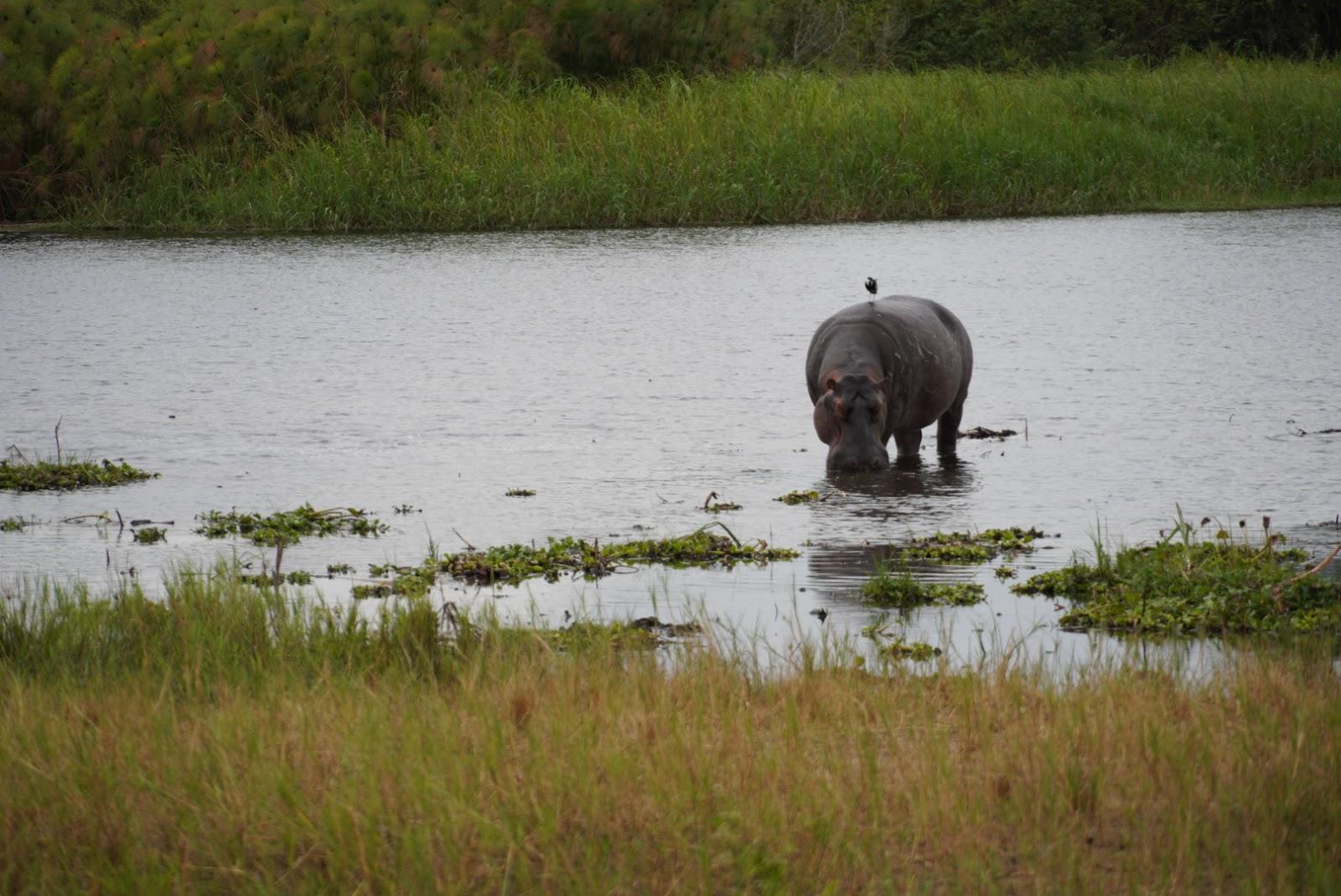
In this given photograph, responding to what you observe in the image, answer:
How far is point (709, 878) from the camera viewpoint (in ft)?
11.3

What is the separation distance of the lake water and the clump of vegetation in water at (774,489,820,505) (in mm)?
72

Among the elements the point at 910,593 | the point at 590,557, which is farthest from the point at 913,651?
the point at 590,557

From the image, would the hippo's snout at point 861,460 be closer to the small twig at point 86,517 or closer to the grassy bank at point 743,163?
the small twig at point 86,517

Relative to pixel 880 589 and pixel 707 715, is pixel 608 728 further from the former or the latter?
pixel 880 589

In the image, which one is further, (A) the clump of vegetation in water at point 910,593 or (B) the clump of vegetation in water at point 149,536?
(B) the clump of vegetation in water at point 149,536

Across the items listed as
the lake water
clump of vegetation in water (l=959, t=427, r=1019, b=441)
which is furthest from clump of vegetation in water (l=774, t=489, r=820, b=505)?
clump of vegetation in water (l=959, t=427, r=1019, b=441)

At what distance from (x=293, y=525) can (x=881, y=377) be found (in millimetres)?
2836

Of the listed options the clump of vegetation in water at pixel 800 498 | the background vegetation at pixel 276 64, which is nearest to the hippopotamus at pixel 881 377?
the clump of vegetation in water at pixel 800 498

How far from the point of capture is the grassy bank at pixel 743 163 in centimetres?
2186

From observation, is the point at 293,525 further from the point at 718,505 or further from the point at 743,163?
the point at 743,163

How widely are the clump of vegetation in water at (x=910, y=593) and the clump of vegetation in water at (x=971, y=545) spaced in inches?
17.1

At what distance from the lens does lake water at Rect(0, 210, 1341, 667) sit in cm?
716

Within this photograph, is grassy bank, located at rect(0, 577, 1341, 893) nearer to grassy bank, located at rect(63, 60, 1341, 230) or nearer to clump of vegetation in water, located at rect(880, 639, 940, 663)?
clump of vegetation in water, located at rect(880, 639, 940, 663)

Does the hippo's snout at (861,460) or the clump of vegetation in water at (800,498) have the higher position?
the hippo's snout at (861,460)
